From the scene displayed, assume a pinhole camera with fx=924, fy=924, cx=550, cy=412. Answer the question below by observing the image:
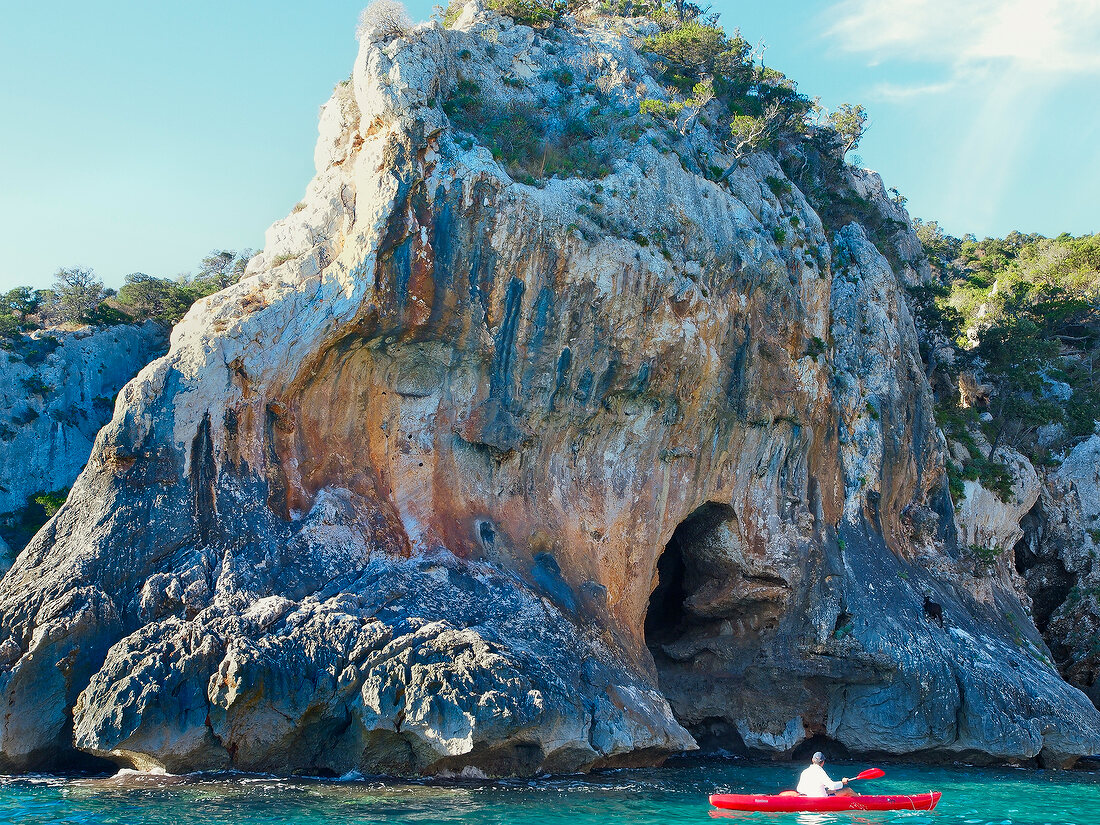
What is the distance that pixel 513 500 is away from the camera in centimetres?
2248

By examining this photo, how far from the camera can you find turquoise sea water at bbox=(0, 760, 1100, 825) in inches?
551

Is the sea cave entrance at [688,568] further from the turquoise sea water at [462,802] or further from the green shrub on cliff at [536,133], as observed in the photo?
the green shrub on cliff at [536,133]

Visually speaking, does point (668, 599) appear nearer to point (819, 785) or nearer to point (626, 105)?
point (819, 785)

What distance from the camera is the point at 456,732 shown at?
1647 cm

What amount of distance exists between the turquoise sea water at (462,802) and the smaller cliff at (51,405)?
13.4 metres

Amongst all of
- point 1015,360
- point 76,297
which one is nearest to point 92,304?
point 76,297

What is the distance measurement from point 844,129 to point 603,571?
27.3 meters

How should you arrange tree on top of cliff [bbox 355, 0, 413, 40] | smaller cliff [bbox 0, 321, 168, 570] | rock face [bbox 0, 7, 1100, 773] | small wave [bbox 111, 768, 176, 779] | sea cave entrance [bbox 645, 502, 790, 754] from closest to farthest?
small wave [bbox 111, 768, 176, 779] < rock face [bbox 0, 7, 1100, 773] < tree on top of cliff [bbox 355, 0, 413, 40] < sea cave entrance [bbox 645, 502, 790, 754] < smaller cliff [bbox 0, 321, 168, 570]

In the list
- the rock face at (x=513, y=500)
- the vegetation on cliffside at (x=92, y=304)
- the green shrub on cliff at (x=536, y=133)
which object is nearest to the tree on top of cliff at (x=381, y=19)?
the rock face at (x=513, y=500)

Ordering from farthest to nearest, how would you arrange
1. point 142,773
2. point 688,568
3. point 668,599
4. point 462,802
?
point 668,599 → point 688,568 → point 142,773 → point 462,802

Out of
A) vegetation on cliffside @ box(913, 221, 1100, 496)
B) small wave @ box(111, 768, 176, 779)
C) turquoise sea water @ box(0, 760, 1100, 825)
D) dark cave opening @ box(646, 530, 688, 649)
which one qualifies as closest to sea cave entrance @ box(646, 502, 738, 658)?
dark cave opening @ box(646, 530, 688, 649)

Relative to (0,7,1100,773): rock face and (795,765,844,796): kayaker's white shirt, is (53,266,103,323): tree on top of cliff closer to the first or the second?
(0,7,1100,773): rock face

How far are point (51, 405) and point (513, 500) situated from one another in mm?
16558

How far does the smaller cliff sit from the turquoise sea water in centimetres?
1338
